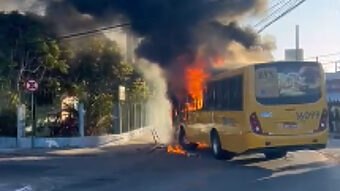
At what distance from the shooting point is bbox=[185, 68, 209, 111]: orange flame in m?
18.4

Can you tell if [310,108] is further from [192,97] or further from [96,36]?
[96,36]

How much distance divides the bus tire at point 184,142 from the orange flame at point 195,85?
1.30 meters

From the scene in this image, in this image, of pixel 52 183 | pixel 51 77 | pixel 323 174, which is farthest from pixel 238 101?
pixel 51 77

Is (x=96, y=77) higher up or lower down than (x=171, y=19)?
lower down

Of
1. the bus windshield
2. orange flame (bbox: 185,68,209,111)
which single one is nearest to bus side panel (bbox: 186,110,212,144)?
orange flame (bbox: 185,68,209,111)

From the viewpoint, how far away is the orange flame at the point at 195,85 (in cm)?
1836

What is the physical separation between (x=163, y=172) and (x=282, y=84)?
3465 mm

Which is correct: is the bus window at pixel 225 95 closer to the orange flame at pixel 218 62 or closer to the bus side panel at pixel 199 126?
the bus side panel at pixel 199 126

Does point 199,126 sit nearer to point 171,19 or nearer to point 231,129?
point 231,129

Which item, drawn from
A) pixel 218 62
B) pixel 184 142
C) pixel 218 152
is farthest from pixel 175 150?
pixel 218 152

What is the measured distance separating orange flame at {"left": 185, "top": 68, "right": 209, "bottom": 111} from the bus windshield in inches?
171

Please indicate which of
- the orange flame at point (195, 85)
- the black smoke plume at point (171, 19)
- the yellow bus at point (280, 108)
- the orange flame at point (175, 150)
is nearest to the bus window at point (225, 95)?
the yellow bus at point (280, 108)

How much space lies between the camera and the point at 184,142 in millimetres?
20641

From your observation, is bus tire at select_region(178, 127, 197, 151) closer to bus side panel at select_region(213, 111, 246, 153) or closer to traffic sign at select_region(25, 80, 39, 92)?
bus side panel at select_region(213, 111, 246, 153)
